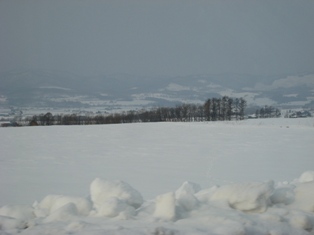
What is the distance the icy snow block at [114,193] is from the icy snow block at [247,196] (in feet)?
2.86

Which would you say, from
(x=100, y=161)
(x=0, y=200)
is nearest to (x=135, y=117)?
(x=100, y=161)

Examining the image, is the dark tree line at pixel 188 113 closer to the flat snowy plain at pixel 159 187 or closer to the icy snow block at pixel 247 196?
the flat snowy plain at pixel 159 187

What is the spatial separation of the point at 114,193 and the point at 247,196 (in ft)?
4.80

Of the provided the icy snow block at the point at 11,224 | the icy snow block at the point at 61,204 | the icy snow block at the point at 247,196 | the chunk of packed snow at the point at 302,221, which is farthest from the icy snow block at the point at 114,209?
the chunk of packed snow at the point at 302,221

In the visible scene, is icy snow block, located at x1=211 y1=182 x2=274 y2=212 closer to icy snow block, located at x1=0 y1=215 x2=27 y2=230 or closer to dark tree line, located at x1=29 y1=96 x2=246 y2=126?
icy snow block, located at x1=0 y1=215 x2=27 y2=230

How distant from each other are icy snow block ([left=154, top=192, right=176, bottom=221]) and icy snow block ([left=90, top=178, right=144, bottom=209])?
464mm

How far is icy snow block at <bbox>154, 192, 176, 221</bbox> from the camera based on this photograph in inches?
153

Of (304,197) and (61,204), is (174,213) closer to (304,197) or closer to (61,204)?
(61,204)

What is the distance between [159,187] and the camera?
8.68 metres

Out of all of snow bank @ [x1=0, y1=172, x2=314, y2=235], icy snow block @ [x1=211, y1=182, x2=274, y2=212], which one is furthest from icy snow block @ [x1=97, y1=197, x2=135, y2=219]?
icy snow block @ [x1=211, y1=182, x2=274, y2=212]

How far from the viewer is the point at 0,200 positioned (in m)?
7.56

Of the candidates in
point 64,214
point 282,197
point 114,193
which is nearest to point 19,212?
point 64,214

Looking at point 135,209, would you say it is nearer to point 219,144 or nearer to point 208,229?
point 208,229

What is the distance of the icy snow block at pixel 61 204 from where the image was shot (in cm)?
418
